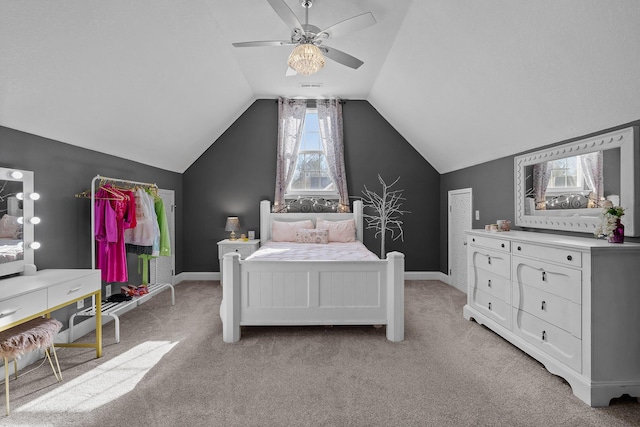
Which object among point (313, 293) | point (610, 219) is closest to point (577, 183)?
point (610, 219)

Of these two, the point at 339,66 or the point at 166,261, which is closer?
the point at 339,66

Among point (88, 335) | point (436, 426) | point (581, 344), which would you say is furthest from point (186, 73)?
point (581, 344)

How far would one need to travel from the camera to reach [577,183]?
8.95 ft

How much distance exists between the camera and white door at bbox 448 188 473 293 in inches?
186

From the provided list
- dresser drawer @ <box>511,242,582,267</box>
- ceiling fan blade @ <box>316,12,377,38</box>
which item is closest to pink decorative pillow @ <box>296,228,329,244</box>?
dresser drawer @ <box>511,242,582,267</box>

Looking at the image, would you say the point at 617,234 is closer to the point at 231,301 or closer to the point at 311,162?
the point at 231,301

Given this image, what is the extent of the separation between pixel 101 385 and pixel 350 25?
3.14 meters

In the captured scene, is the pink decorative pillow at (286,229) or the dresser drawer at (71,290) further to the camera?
the pink decorative pillow at (286,229)

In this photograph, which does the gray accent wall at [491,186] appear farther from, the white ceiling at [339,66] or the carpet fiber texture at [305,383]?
the carpet fiber texture at [305,383]

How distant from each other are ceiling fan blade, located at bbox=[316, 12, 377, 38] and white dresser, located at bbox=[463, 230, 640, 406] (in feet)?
6.91

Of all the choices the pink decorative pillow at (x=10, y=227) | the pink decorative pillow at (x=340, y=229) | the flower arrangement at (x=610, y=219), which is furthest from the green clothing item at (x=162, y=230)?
the flower arrangement at (x=610, y=219)

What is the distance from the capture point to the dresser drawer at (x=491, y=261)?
9.54 ft

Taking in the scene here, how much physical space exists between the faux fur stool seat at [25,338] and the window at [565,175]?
4.11 metres

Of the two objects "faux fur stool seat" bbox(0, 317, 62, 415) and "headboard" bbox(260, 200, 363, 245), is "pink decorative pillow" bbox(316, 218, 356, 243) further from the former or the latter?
"faux fur stool seat" bbox(0, 317, 62, 415)
